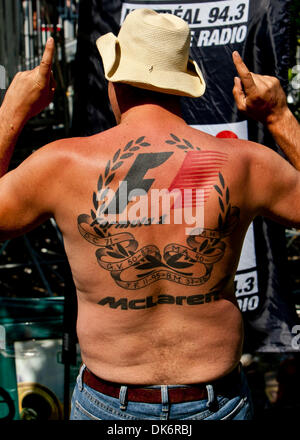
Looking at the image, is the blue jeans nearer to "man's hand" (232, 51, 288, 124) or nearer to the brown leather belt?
the brown leather belt

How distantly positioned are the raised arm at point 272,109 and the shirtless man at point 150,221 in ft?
0.73

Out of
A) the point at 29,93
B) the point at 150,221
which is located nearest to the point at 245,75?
the point at 150,221

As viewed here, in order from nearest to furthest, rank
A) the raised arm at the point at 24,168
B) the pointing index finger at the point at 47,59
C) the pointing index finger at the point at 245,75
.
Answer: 1. the raised arm at the point at 24,168
2. the pointing index finger at the point at 47,59
3. the pointing index finger at the point at 245,75

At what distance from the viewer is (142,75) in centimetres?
178

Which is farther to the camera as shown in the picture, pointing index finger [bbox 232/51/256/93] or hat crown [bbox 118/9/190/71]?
pointing index finger [bbox 232/51/256/93]

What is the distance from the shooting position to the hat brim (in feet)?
5.83

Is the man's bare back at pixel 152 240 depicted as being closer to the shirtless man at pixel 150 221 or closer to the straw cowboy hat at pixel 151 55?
the shirtless man at pixel 150 221

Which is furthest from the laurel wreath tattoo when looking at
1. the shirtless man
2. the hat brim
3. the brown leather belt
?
the brown leather belt

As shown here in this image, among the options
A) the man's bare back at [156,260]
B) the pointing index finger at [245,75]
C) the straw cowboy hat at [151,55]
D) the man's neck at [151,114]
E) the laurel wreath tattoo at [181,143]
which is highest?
the straw cowboy hat at [151,55]

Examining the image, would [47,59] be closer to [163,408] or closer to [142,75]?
[142,75]

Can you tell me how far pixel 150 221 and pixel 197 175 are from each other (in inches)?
9.0

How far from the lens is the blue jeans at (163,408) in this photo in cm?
181

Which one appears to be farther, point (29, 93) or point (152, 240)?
point (29, 93)

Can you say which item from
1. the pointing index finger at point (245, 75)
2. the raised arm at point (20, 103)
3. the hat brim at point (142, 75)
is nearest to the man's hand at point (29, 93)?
the raised arm at point (20, 103)
